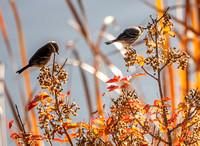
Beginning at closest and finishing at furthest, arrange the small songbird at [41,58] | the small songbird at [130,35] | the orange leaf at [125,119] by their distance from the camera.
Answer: the orange leaf at [125,119] → the small songbird at [41,58] → the small songbird at [130,35]

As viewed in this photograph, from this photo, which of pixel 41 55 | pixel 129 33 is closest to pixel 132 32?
pixel 129 33

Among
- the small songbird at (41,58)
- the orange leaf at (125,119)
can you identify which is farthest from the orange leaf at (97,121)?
the small songbird at (41,58)

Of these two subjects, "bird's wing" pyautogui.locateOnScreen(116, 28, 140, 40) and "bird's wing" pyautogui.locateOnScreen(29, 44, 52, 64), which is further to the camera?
"bird's wing" pyautogui.locateOnScreen(116, 28, 140, 40)

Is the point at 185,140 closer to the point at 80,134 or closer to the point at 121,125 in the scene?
the point at 121,125

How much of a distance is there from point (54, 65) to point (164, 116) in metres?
0.57

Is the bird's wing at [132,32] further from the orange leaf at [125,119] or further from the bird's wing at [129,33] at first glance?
the orange leaf at [125,119]

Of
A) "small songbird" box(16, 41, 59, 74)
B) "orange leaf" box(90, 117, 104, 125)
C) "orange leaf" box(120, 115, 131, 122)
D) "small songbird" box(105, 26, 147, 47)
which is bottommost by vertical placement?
"orange leaf" box(120, 115, 131, 122)

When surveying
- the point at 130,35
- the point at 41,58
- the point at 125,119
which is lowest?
the point at 125,119

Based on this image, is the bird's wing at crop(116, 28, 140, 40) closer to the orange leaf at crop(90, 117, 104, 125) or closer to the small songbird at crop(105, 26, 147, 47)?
the small songbird at crop(105, 26, 147, 47)

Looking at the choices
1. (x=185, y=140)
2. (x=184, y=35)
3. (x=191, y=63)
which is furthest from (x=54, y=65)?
(x=184, y=35)

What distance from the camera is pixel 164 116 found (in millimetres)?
1429

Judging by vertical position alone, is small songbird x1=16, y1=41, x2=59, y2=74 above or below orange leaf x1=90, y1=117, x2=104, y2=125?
above

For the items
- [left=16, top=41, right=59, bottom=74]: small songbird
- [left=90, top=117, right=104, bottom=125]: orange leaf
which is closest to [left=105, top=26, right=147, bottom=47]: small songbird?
[left=16, top=41, right=59, bottom=74]: small songbird

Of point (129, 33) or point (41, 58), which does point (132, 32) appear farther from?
point (41, 58)
